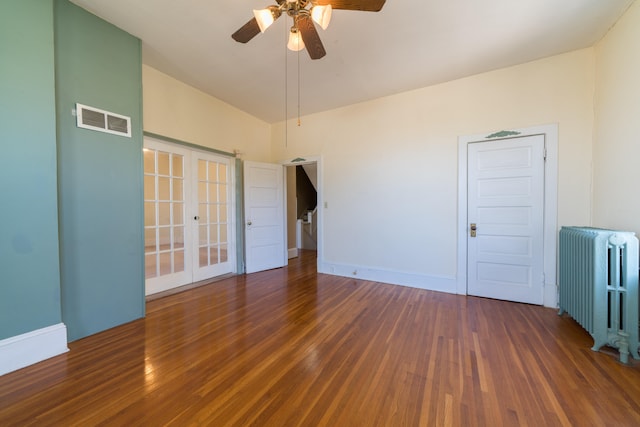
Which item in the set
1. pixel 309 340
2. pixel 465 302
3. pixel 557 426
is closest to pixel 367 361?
pixel 309 340

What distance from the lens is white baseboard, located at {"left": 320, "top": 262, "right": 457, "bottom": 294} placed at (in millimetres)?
3252

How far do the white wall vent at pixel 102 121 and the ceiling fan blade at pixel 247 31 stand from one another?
4.90ft

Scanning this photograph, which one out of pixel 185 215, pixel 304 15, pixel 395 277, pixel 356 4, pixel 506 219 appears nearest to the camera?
pixel 356 4

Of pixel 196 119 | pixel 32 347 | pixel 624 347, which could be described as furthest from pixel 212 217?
pixel 624 347

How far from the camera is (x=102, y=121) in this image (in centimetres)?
221

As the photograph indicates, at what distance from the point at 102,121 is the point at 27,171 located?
73 centimetres

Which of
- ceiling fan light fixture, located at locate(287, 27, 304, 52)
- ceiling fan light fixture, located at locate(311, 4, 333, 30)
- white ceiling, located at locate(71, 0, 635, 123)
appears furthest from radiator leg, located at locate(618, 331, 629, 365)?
ceiling fan light fixture, located at locate(287, 27, 304, 52)

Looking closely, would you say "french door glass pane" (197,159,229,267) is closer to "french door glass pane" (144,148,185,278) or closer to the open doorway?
"french door glass pane" (144,148,185,278)

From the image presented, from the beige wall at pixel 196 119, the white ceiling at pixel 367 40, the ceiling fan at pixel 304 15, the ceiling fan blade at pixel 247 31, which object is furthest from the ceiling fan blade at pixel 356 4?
the beige wall at pixel 196 119

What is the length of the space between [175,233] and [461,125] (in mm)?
4269

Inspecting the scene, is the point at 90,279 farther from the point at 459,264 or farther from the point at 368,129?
the point at 459,264

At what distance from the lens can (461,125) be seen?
313cm

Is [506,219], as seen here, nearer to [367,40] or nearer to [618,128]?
[618,128]

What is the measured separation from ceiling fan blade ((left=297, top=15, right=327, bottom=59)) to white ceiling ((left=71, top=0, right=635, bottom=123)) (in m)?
0.55
